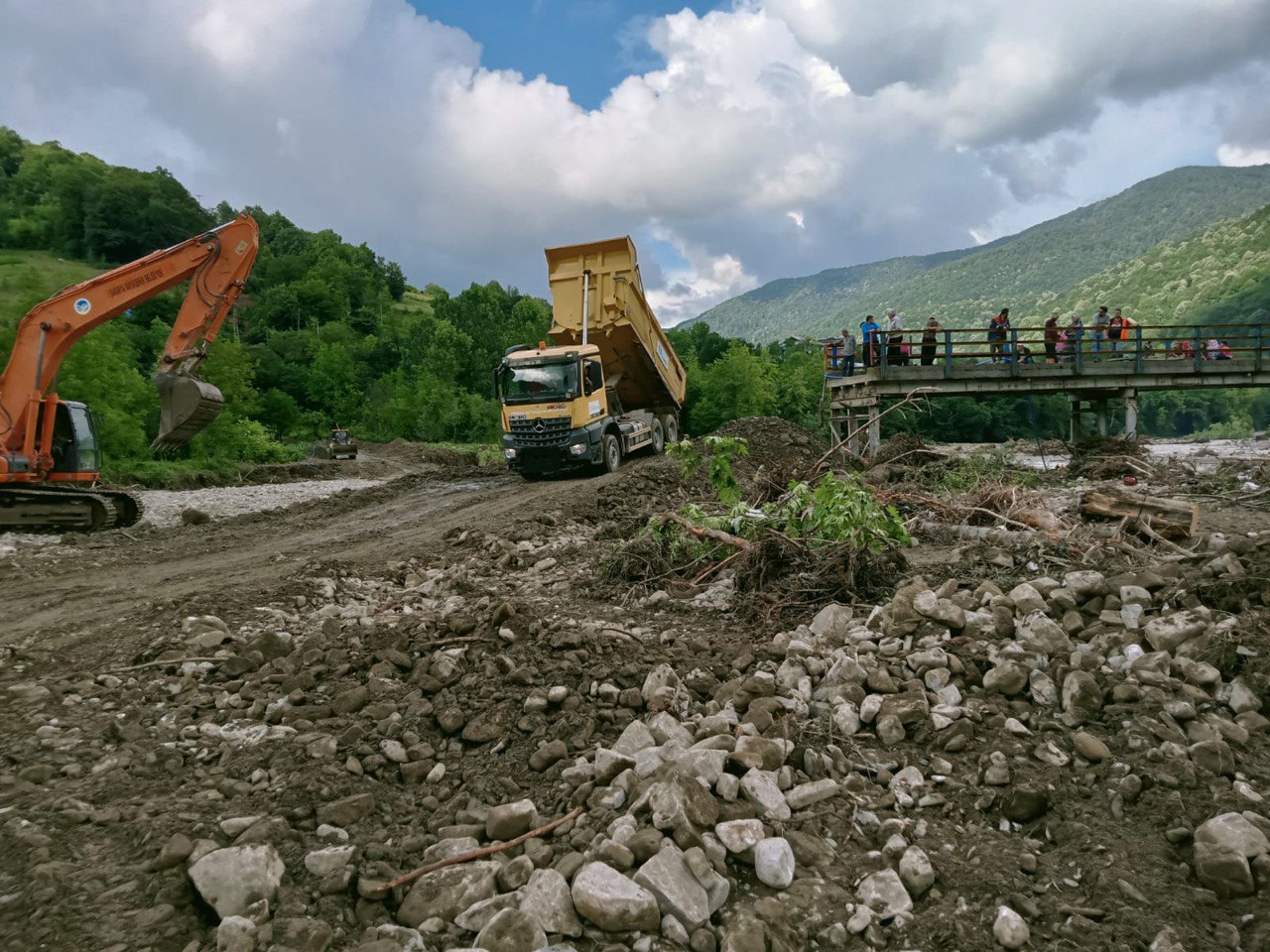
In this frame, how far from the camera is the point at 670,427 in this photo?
21.0m

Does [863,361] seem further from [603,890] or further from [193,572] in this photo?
[603,890]

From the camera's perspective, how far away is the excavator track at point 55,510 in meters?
11.7

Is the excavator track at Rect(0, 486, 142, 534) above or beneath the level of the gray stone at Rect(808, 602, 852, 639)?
above

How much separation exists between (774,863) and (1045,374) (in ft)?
60.2

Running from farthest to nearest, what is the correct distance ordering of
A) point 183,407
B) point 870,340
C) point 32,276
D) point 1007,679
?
point 32,276 < point 870,340 < point 183,407 < point 1007,679

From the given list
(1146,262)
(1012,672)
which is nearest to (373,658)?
(1012,672)

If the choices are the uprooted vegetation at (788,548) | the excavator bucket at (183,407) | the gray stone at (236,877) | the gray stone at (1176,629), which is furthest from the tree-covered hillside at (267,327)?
the gray stone at (1176,629)

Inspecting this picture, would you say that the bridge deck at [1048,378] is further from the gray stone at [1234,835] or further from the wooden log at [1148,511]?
the gray stone at [1234,835]

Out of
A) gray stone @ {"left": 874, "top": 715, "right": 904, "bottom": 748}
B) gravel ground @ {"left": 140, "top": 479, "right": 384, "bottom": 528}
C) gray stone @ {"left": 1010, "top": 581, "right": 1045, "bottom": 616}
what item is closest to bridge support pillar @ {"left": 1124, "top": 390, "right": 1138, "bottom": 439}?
gray stone @ {"left": 1010, "top": 581, "right": 1045, "bottom": 616}

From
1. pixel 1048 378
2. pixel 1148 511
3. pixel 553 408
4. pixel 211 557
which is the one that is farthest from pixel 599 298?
pixel 1148 511

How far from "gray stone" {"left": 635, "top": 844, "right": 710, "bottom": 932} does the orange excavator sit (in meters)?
11.5

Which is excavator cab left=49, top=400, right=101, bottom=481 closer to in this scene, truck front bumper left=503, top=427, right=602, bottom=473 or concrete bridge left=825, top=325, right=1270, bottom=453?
truck front bumper left=503, top=427, right=602, bottom=473

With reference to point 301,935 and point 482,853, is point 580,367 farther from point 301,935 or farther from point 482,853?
point 301,935

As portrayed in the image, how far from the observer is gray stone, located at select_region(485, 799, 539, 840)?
327 centimetres
